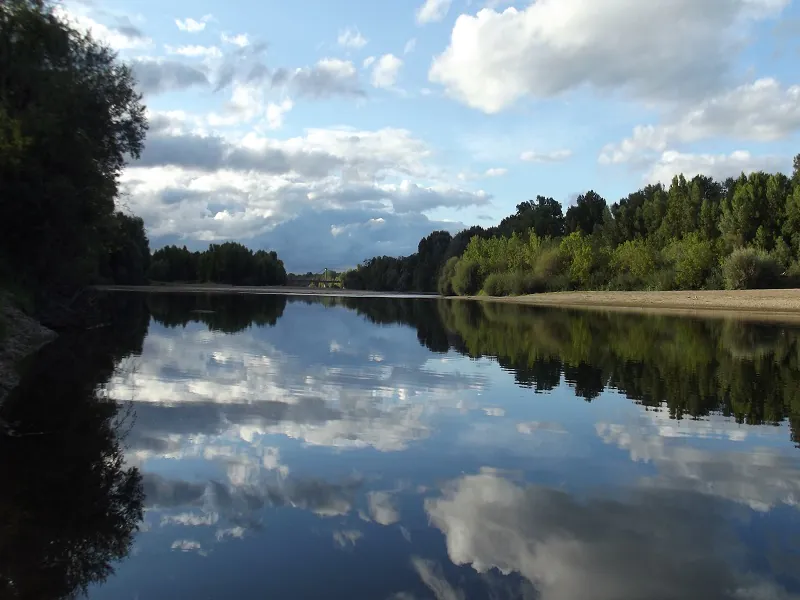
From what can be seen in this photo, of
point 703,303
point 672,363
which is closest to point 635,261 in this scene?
point 703,303

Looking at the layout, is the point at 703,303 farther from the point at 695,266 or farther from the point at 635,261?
the point at 635,261

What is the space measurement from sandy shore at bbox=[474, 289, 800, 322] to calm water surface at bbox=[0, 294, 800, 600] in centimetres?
4569

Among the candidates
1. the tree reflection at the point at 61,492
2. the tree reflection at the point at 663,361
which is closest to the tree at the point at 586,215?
the tree reflection at the point at 663,361

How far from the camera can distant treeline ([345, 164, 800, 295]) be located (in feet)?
279

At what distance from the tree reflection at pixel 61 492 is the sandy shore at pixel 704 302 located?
54.2m

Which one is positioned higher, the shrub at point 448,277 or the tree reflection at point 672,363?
the shrub at point 448,277

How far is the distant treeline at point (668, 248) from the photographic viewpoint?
8494 centimetres

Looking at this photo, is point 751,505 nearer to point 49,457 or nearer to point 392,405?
point 392,405

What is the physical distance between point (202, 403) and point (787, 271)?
8366 cm

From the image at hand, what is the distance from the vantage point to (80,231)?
30.2m

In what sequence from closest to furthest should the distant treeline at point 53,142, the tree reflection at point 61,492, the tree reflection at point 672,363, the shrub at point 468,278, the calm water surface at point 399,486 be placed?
the tree reflection at point 61,492, the calm water surface at point 399,486, the tree reflection at point 672,363, the distant treeline at point 53,142, the shrub at point 468,278

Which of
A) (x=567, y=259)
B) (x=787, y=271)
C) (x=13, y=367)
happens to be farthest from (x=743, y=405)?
(x=567, y=259)

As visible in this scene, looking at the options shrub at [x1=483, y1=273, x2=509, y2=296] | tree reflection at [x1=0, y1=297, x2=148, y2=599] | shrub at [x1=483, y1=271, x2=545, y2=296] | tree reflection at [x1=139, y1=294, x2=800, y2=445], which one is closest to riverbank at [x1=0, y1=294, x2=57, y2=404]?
tree reflection at [x1=0, y1=297, x2=148, y2=599]

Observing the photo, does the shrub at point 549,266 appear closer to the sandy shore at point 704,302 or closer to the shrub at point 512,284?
the shrub at point 512,284
